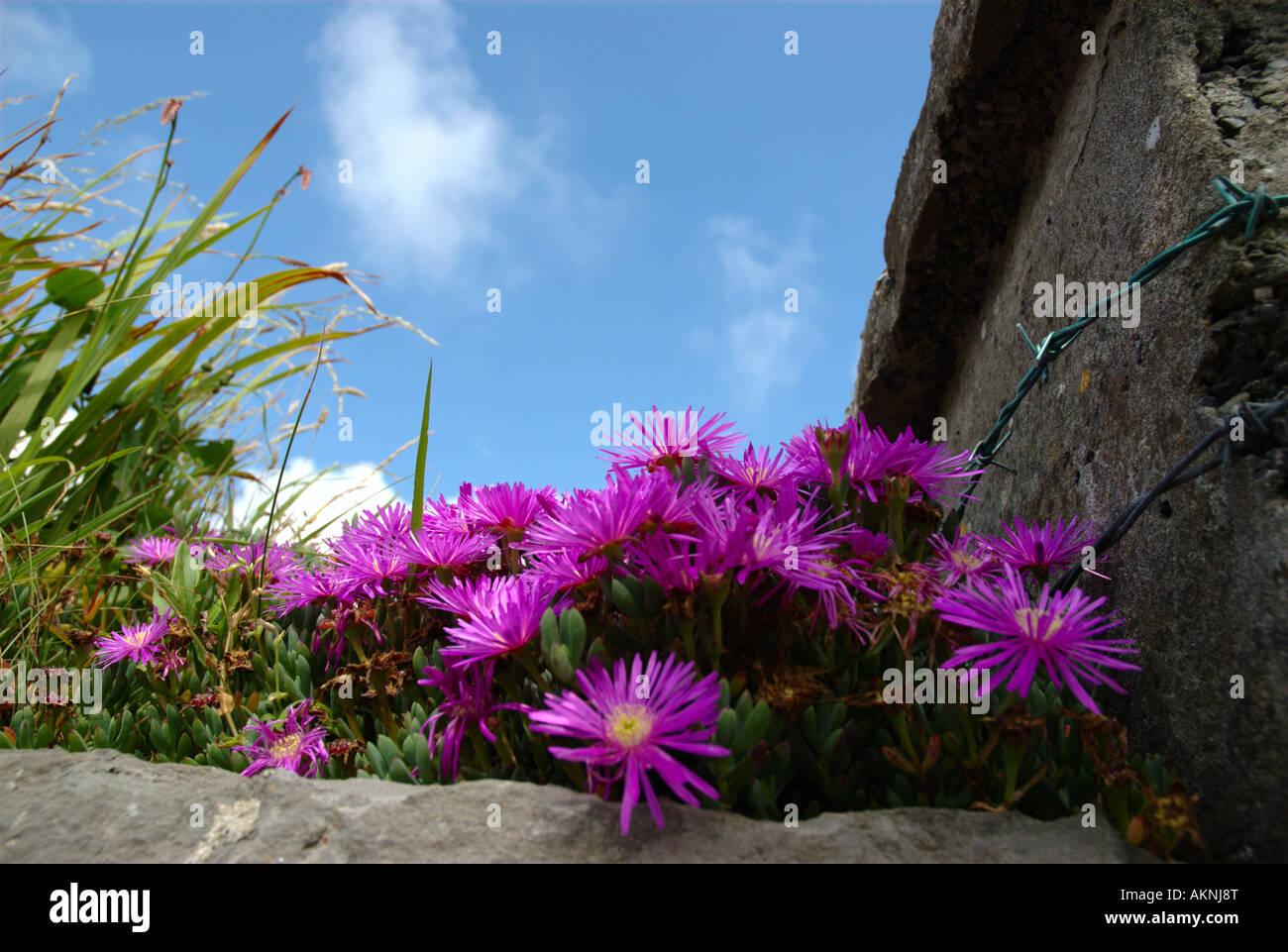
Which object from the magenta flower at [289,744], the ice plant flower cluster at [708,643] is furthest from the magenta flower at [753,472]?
the magenta flower at [289,744]

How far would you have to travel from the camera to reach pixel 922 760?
1.33m

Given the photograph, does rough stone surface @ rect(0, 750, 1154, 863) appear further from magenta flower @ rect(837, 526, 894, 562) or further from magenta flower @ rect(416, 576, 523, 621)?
magenta flower @ rect(837, 526, 894, 562)

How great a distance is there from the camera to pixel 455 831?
115cm

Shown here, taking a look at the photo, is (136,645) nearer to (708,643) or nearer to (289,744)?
(289,744)

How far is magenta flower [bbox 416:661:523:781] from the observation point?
1.38m

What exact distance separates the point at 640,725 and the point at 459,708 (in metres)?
0.40

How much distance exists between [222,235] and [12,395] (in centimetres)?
106

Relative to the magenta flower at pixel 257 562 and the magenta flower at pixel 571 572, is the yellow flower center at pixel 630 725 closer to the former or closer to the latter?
the magenta flower at pixel 571 572

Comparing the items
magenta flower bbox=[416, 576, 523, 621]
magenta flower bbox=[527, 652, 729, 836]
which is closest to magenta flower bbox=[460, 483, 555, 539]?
magenta flower bbox=[416, 576, 523, 621]

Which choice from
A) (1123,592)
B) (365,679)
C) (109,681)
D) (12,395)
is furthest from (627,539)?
(12,395)

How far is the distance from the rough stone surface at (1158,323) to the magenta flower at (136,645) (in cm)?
217

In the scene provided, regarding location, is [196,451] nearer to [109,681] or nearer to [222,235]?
[222,235]

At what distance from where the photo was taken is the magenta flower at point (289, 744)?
162 centimetres

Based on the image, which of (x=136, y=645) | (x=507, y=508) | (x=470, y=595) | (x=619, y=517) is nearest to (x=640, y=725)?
(x=619, y=517)
